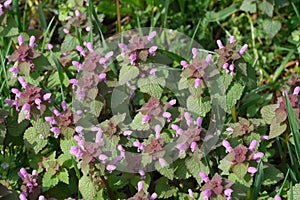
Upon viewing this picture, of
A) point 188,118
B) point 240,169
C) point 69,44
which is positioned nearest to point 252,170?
point 240,169

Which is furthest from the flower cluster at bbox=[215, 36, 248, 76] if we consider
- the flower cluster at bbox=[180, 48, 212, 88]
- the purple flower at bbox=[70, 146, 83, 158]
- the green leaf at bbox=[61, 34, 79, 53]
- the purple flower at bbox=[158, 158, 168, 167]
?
the green leaf at bbox=[61, 34, 79, 53]

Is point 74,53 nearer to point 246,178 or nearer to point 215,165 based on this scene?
point 215,165

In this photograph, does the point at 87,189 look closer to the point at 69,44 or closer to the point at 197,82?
the point at 197,82

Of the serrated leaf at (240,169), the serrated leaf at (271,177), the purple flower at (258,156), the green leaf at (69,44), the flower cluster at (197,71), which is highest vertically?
the flower cluster at (197,71)

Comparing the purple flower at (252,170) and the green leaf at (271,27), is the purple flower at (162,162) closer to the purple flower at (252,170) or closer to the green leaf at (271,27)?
the purple flower at (252,170)

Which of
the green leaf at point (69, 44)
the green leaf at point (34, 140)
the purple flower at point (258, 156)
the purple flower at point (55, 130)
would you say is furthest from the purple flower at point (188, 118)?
the green leaf at point (69, 44)

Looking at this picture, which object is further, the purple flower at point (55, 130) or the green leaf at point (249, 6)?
the green leaf at point (249, 6)
